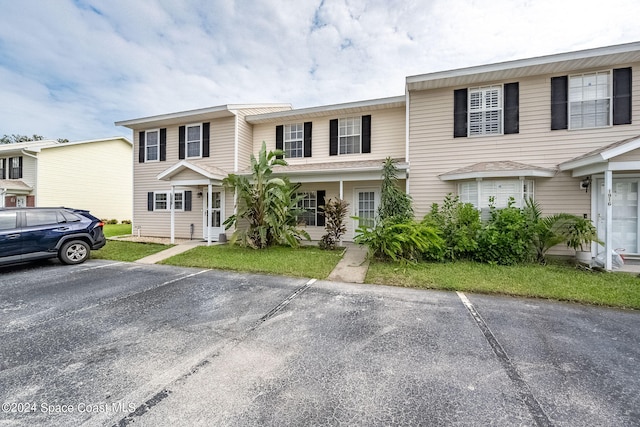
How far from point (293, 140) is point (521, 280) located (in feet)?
31.7

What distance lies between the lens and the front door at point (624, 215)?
24.8 ft

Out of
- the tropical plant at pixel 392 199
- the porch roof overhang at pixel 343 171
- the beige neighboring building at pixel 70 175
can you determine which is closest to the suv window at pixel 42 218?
the porch roof overhang at pixel 343 171

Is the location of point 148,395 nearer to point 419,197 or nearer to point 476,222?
point 476,222

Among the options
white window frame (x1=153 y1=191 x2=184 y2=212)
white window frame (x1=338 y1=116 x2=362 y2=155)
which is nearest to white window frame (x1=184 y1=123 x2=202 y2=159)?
white window frame (x1=153 y1=191 x2=184 y2=212)

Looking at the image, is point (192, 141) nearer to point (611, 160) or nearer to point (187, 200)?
point (187, 200)

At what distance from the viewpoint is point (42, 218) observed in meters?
7.20

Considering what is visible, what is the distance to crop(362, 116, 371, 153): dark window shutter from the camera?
36.2 ft

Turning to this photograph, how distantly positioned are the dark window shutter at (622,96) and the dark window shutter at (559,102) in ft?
3.59

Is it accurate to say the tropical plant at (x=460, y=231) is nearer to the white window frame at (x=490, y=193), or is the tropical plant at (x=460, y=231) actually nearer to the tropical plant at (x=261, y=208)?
the white window frame at (x=490, y=193)

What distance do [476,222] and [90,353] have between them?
8367mm

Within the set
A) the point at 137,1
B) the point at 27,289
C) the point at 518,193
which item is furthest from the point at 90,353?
the point at 137,1

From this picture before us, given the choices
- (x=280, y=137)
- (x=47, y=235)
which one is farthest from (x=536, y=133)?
(x=47, y=235)

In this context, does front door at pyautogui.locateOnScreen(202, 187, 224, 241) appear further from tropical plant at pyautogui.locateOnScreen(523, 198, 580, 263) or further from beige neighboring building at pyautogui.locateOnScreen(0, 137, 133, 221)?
beige neighboring building at pyautogui.locateOnScreen(0, 137, 133, 221)

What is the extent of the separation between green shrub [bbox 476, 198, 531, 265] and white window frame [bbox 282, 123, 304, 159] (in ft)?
25.6
